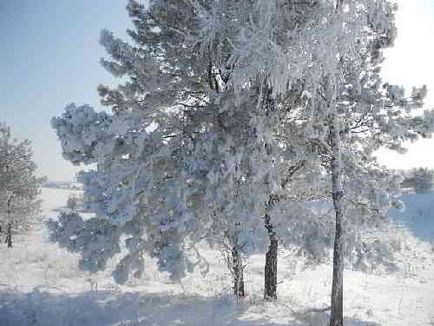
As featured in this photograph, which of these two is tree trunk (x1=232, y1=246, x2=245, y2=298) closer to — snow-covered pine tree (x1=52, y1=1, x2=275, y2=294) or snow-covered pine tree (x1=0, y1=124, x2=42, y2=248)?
snow-covered pine tree (x1=52, y1=1, x2=275, y2=294)

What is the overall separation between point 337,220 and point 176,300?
4.84 m

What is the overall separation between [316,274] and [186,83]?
12.6 m

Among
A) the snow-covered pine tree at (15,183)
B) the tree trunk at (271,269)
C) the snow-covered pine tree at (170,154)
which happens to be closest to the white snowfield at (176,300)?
the tree trunk at (271,269)

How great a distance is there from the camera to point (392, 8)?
9.93 meters

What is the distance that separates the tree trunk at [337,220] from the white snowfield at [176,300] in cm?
90

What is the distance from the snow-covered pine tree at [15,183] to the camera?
82.8 ft

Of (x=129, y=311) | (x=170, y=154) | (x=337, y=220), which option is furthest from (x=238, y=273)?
(x=170, y=154)

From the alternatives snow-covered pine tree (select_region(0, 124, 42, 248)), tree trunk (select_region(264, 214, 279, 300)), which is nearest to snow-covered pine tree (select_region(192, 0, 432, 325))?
tree trunk (select_region(264, 214, 279, 300))

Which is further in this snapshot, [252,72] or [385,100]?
[385,100]

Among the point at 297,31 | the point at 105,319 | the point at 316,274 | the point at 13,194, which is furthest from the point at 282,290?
the point at 13,194

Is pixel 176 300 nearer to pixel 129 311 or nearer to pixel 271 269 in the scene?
pixel 129 311

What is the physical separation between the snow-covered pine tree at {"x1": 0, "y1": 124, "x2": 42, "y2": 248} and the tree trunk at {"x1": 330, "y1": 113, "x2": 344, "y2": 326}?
19.6 metres

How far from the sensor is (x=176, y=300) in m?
12.5

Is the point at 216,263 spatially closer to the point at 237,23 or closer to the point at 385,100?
the point at 385,100
